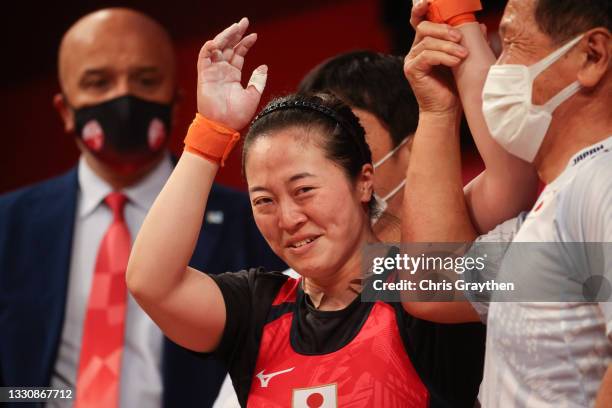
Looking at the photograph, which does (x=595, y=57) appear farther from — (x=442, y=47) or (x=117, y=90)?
(x=117, y=90)

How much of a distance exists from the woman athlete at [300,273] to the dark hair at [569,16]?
34 centimetres

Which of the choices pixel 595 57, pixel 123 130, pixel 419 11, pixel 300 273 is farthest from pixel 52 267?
pixel 595 57

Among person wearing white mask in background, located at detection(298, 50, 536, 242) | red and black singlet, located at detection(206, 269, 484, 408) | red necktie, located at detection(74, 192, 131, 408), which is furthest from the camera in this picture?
red necktie, located at detection(74, 192, 131, 408)

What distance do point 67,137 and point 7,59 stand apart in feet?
1.17

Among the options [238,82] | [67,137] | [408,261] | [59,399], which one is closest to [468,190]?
[408,261]

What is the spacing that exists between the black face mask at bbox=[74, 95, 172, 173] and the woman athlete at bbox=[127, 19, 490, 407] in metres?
1.04

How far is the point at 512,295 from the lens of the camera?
1.31m

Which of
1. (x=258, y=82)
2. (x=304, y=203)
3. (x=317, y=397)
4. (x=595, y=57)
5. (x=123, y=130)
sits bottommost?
(x=317, y=397)

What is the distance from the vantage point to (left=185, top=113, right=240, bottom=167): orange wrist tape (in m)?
1.50

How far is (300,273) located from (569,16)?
20.3 inches

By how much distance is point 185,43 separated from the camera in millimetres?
→ 3285

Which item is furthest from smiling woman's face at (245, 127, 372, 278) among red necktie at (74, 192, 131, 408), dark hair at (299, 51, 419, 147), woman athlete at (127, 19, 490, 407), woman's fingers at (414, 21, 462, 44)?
red necktie at (74, 192, 131, 408)

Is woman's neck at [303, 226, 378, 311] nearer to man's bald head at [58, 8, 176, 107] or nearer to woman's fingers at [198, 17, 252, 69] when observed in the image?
woman's fingers at [198, 17, 252, 69]

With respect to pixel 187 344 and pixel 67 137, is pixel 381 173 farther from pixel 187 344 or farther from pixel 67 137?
pixel 67 137
